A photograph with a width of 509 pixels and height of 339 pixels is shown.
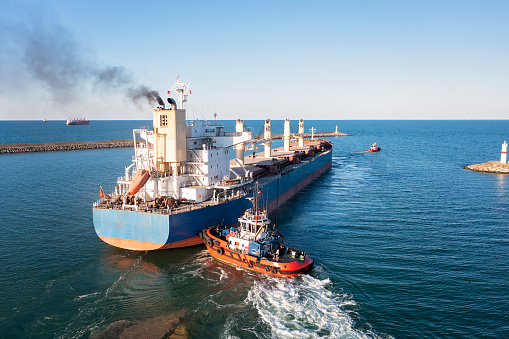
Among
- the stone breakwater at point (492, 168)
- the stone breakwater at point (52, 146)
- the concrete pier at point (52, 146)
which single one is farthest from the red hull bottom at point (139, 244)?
the stone breakwater at point (52, 146)

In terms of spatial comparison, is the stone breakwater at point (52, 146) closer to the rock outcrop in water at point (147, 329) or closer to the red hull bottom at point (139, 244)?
the red hull bottom at point (139, 244)

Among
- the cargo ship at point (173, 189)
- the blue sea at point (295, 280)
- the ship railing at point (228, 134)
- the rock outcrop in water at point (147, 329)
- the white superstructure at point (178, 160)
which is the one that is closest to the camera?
the rock outcrop in water at point (147, 329)

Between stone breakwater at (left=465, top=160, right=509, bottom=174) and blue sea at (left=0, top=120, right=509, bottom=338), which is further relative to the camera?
stone breakwater at (left=465, top=160, right=509, bottom=174)

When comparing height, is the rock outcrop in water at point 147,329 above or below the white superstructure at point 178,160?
below

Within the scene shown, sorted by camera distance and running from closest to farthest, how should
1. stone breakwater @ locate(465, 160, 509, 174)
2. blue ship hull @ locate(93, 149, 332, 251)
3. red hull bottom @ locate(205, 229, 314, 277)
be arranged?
red hull bottom @ locate(205, 229, 314, 277), blue ship hull @ locate(93, 149, 332, 251), stone breakwater @ locate(465, 160, 509, 174)

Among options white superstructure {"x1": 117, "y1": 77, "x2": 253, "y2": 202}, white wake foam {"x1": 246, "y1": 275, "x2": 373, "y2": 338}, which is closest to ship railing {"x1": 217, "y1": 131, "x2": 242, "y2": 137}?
white superstructure {"x1": 117, "y1": 77, "x2": 253, "y2": 202}

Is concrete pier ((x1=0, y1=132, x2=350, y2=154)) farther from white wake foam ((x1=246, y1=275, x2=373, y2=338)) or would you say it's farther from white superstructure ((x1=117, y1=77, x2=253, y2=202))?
white wake foam ((x1=246, y1=275, x2=373, y2=338))

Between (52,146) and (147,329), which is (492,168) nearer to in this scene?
(147,329)
